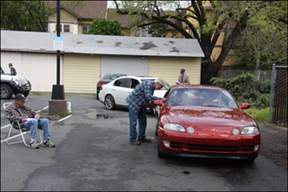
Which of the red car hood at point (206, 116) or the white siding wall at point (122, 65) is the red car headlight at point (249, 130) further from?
the white siding wall at point (122, 65)

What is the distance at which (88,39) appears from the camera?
24.5 meters

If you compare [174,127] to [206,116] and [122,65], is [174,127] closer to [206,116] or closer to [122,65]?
[206,116]

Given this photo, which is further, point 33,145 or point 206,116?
point 33,145

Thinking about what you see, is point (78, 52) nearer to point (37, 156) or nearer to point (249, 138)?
point (37, 156)

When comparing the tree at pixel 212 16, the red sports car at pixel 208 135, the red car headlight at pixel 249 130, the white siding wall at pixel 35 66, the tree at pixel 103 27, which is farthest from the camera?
the tree at pixel 103 27

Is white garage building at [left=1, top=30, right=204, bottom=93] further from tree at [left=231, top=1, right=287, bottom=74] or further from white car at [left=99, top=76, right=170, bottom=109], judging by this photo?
white car at [left=99, top=76, right=170, bottom=109]

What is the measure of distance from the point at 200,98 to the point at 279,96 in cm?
450

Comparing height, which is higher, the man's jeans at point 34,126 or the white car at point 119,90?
the white car at point 119,90

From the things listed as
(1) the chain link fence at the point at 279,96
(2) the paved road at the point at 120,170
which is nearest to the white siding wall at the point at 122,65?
(1) the chain link fence at the point at 279,96

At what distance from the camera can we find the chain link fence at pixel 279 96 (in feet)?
31.0

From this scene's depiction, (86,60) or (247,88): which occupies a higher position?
(86,60)

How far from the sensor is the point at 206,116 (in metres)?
5.38

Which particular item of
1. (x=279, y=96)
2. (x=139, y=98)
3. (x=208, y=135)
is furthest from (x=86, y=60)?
(x=208, y=135)

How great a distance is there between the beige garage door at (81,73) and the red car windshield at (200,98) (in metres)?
16.8
